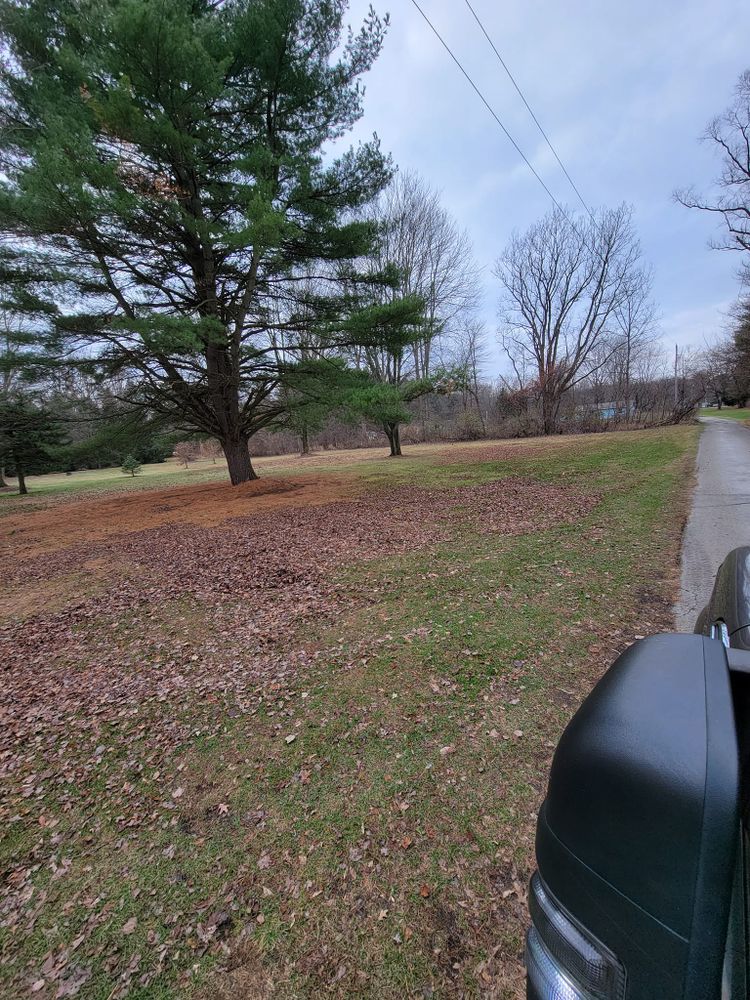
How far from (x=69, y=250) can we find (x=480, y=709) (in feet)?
35.6

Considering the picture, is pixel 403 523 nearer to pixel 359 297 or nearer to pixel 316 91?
pixel 359 297

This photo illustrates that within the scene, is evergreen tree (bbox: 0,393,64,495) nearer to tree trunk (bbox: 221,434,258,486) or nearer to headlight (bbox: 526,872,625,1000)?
tree trunk (bbox: 221,434,258,486)

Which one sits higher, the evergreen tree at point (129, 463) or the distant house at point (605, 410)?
the distant house at point (605, 410)

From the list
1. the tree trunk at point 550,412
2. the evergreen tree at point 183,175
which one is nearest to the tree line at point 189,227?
the evergreen tree at point 183,175

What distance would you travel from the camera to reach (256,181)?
830 cm

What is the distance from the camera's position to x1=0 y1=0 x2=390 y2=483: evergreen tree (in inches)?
260

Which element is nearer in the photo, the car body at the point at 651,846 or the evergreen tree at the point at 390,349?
the car body at the point at 651,846

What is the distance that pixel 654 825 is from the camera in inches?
26.3

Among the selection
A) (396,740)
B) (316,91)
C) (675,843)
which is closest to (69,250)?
(316,91)

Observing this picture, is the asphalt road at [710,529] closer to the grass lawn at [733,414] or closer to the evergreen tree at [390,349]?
the evergreen tree at [390,349]

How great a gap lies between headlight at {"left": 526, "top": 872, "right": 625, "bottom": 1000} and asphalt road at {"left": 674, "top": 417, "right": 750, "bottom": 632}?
3045 mm

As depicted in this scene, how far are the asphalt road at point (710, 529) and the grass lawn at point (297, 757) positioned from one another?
209 millimetres

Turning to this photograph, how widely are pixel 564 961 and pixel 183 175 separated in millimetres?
12140

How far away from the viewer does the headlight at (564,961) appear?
25.7 inches
